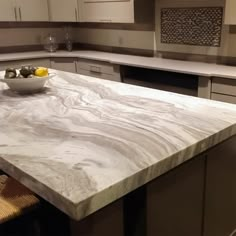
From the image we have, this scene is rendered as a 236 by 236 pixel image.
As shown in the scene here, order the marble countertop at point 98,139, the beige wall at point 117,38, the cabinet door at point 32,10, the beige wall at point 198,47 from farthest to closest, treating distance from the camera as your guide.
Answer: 1. the cabinet door at point 32,10
2. the beige wall at point 117,38
3. the beige wall at point 198,47
4. the marble countertop at point 98,139

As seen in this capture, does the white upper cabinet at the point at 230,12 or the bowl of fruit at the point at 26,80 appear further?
the white upper cabinet at the point at 230,12

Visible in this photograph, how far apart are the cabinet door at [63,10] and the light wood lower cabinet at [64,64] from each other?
1.75 feet

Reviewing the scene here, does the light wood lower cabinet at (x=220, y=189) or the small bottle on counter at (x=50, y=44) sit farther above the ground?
the small bottle on counter at (x=50, y=44)

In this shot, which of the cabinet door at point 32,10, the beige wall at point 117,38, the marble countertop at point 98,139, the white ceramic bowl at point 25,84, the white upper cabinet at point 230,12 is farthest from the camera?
the cabinet door at point 32,10

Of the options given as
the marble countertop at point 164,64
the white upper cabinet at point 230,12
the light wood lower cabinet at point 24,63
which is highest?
the white upper cabinet at point 230,12

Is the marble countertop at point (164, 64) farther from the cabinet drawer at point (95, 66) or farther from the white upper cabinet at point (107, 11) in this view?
the white upper cabinet at point (107, 11)

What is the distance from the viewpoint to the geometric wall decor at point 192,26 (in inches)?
121

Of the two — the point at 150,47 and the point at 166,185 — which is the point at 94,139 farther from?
the point at 150,47

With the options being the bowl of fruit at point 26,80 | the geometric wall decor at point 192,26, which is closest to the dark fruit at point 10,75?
the bowl of fruit at point 26,80

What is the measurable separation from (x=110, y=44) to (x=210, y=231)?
10.7 ft

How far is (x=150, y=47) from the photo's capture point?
3.81m

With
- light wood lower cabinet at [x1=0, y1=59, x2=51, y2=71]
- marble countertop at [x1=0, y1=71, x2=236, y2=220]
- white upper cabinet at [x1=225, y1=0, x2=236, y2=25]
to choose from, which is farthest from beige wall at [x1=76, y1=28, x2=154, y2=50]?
marble countertop at [x1=0, y1=71, x2=236, y2=220]

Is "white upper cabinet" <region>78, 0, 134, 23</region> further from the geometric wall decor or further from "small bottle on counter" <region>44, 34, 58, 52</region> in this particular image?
"small bottle on counter" <region>44, 34, 58, 52</region>

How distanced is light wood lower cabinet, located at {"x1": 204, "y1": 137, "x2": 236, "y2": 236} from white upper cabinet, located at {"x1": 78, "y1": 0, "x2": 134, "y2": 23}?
2340 mm
